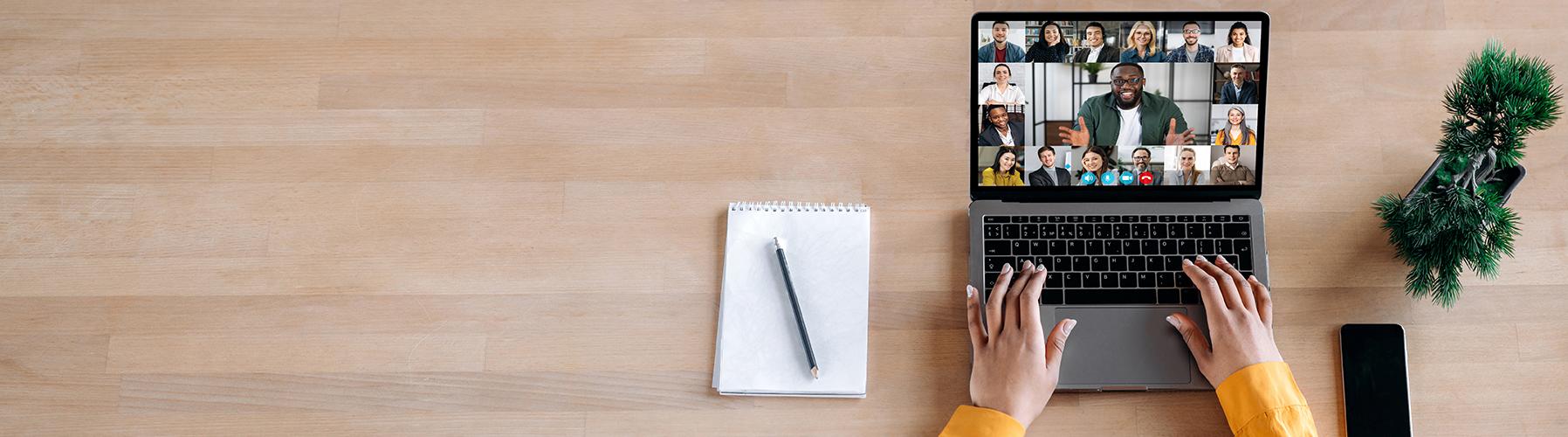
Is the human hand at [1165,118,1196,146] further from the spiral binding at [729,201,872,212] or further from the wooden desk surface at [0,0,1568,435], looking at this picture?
the spiral binding at [729,201,872,212]

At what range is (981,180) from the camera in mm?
982

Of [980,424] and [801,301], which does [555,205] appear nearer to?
[801,301]

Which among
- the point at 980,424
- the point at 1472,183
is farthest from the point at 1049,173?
the point at 1472,183

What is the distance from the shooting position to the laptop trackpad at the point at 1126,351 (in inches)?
37.8

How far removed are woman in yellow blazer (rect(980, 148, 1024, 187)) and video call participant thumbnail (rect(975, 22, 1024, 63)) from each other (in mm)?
98

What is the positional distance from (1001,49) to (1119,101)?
14 cm

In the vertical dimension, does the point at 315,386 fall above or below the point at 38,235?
below

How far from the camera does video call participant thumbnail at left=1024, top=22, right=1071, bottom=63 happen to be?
96 centimetres

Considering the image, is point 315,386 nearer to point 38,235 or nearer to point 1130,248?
point 38,235

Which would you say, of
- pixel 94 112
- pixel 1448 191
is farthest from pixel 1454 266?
pixel 94 112

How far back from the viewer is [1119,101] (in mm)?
959

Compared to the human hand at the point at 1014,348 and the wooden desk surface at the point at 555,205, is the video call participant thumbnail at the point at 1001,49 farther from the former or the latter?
the human hand at the point at 1014,348

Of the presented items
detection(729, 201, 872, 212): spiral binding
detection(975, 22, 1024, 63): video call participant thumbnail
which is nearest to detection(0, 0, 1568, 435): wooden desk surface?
detection(729, 201, 872, 212): spiral binding

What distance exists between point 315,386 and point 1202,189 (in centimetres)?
101
